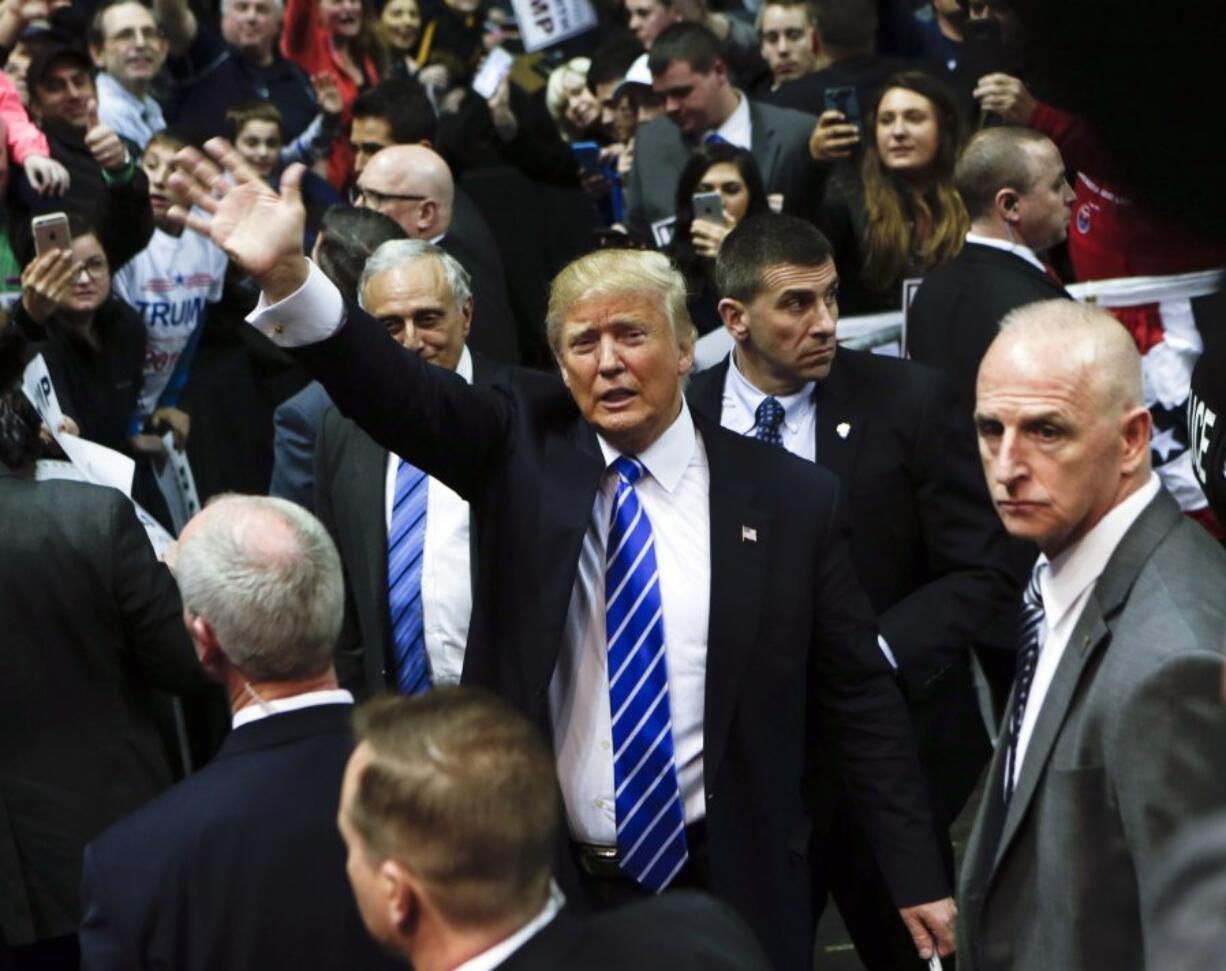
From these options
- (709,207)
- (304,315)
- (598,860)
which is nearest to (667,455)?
(598,860)

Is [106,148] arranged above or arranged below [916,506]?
above

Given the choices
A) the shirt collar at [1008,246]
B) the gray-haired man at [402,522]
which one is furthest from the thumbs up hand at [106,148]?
the shirt collar at [1008,246]

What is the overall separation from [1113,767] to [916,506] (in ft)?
7.07

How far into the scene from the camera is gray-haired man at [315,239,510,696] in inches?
192

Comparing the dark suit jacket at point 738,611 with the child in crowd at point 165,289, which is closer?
the dark suit jacket at point 738,611

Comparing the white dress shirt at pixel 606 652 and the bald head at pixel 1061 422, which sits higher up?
the bald head at pixel 1061 422

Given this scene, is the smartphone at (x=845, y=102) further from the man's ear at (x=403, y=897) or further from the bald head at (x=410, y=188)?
the man's ear at (x=403, y=897)

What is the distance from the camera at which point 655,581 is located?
4121mm

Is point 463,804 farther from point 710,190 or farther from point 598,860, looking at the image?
point 710,190

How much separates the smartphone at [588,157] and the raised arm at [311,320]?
601cm

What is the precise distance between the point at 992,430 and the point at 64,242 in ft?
13.0

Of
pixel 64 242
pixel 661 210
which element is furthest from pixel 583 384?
pixel 661 210

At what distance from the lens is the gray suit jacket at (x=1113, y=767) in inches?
116

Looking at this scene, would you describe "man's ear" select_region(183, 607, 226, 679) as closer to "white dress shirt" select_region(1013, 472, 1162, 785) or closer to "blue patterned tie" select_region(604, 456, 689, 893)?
"blue patterned tie" select_region(604, 456, 689, 893)
